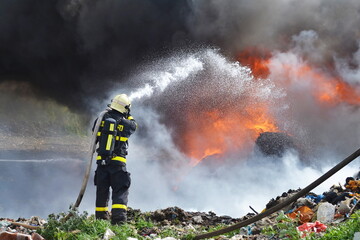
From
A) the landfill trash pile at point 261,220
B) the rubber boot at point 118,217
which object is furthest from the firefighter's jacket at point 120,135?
the landfill trash pile at point 261,220

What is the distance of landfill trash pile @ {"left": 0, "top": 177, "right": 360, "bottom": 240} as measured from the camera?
7.79 metres

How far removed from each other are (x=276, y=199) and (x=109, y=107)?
6.30 metres

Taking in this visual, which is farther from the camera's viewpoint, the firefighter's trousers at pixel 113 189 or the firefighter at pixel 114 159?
the firefighter at pixel 114 159

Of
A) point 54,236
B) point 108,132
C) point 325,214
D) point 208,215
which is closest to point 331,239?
point 325,214

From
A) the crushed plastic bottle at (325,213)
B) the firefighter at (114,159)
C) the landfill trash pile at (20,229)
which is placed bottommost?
the crushed plastic bottle at (325,213)

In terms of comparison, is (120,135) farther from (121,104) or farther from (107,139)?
(121,104)

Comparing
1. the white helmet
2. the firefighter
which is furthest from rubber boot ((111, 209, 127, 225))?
the white helmet

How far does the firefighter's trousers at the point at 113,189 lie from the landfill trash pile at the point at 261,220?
792 mm

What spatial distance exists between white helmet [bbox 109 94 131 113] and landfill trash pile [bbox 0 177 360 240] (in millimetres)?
3207

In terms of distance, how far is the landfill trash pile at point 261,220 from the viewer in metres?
7.79

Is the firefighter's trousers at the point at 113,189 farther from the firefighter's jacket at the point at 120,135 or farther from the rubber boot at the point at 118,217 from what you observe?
the firefighter's jacket at the point at 120,135

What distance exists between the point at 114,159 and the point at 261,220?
4030 millimetres

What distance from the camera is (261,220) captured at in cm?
991

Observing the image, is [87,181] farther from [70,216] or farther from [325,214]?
[325,214]
